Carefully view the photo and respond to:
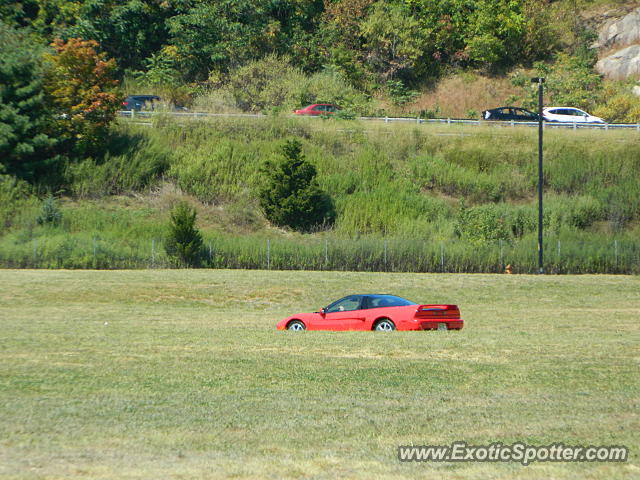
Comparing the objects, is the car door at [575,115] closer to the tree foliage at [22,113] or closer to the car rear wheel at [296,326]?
the tree foliage at [22,113]

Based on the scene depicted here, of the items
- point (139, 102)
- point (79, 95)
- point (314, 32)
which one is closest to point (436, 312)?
point (79, 95)

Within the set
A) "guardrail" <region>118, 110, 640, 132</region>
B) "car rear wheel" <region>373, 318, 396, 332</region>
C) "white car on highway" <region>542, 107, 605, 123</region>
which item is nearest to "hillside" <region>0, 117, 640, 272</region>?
"guardrail" <region>118, 110, 640, 132</region>

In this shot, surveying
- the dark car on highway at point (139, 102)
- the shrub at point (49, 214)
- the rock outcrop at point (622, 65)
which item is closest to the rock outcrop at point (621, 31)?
the rock outcrop at point (622, 65)

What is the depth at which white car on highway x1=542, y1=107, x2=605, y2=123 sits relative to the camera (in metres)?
62.1

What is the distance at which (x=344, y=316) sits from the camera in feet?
66.9

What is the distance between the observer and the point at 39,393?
11.4m

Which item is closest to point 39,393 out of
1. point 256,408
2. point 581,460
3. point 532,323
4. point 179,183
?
point 256,408

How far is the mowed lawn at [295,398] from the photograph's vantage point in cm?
842

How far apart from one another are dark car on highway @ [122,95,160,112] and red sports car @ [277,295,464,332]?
44.9 m

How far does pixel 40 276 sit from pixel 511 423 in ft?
96.0

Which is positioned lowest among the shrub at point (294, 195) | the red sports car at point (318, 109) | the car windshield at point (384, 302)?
the car windshield at point (384, 302)

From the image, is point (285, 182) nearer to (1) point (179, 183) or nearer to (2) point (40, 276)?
(1) point (179, 183)

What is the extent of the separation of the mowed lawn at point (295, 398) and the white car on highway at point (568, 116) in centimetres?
4311

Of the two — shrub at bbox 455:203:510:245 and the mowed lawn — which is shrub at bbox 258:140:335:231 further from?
the mowed lawn
